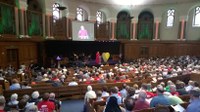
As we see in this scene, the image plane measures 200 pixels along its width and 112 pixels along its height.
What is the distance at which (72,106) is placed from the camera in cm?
661

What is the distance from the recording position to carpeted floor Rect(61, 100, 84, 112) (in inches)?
247

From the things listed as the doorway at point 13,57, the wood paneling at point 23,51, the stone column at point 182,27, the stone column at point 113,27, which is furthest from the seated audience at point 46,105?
the stone column at point 182,27

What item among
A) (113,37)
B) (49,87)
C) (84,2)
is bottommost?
(49,87)

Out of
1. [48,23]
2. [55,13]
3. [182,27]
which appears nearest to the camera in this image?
[48,23]

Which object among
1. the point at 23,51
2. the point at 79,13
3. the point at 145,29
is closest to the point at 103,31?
the point at 79,13

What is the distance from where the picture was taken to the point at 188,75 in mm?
8211

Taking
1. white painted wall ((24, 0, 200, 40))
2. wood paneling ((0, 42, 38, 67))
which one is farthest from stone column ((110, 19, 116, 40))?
wood paneling ((0, 42, 38, 67))

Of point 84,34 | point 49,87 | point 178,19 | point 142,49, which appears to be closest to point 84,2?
point 84,34

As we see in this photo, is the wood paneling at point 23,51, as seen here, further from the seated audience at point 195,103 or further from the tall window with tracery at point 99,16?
the seated audience at point 195,103

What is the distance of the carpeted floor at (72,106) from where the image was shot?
626cm

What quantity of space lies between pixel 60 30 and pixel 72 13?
2626mm

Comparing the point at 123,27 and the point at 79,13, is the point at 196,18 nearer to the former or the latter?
the point at 123,27

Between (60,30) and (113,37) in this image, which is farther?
(113,37)

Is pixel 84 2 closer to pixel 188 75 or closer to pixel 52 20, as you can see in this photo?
pixel 52 20
